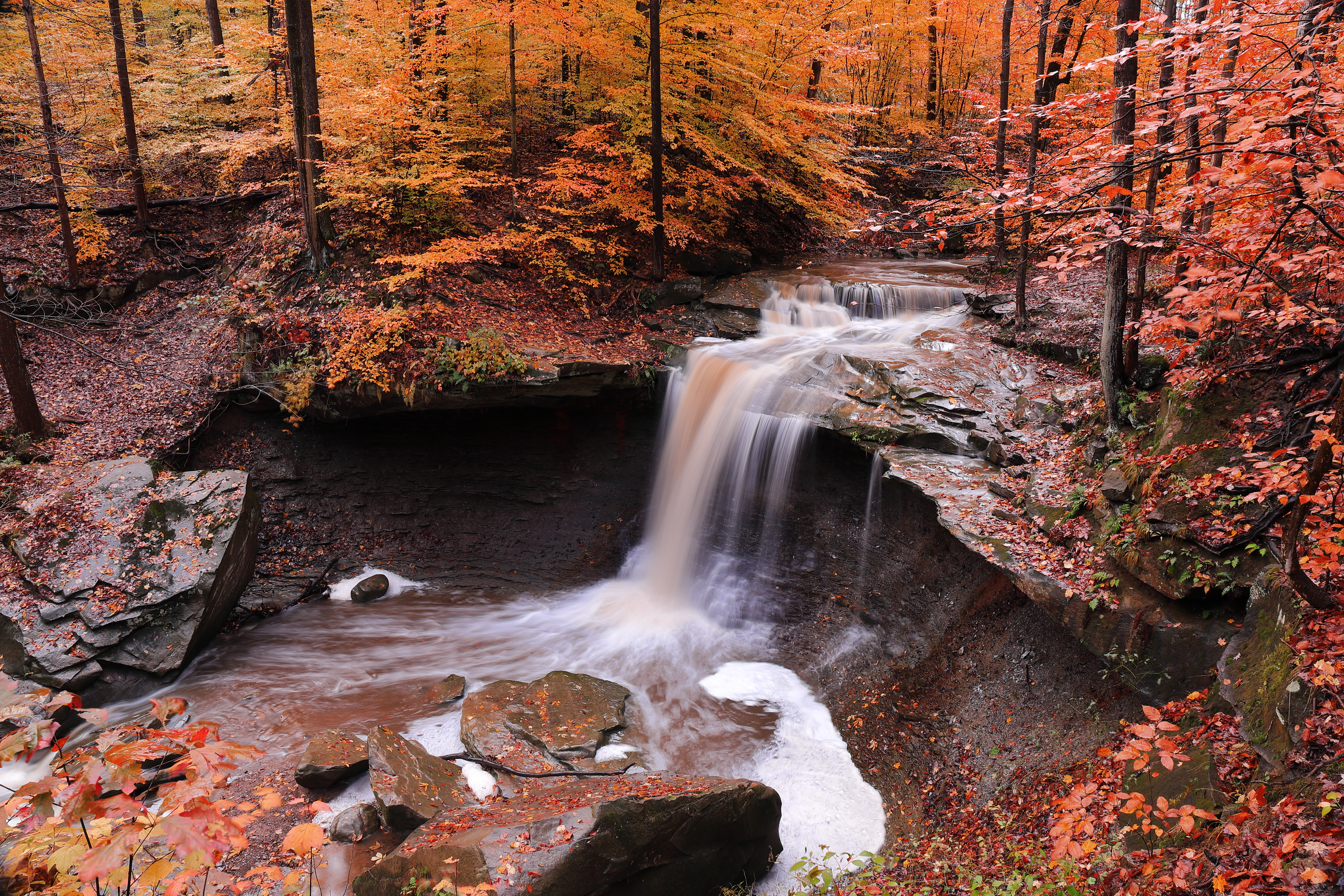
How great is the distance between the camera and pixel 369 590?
10680 mm

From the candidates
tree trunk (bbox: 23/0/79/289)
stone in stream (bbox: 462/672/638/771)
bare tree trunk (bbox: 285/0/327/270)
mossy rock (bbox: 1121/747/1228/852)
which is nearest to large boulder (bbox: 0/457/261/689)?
stone in stream (bbox: 462/672/638/771)

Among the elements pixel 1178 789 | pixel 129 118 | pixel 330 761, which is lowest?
pixel 330 761

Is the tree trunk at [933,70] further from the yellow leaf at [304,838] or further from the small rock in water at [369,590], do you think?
the yellow leaf at [304,838]

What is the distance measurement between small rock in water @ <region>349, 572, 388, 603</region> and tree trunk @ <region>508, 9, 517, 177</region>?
840 centimetres

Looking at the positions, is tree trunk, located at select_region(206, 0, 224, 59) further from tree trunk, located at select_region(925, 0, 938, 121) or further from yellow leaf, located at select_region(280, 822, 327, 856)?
tree trunk, located at select_region(925, 0, 938, 121)

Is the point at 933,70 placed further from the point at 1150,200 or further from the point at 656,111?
the point at 1150,200

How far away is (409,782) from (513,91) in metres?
11.8

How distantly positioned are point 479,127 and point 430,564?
896 centimetres

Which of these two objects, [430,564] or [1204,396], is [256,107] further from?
[1204,396]

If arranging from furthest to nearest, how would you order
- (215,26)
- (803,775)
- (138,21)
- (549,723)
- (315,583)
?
(138,21) → (215,26) → (315,583) → (549,723) → (803,775)

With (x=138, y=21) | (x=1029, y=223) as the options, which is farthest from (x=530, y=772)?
(x=138, y=21)

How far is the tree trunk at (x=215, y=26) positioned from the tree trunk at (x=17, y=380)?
8.85 meters

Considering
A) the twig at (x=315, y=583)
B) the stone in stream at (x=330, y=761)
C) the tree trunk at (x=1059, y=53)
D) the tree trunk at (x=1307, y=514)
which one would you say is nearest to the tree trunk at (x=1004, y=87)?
the tree trunk at (x=1059, y=53)

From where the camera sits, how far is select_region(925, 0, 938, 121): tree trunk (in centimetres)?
2162
